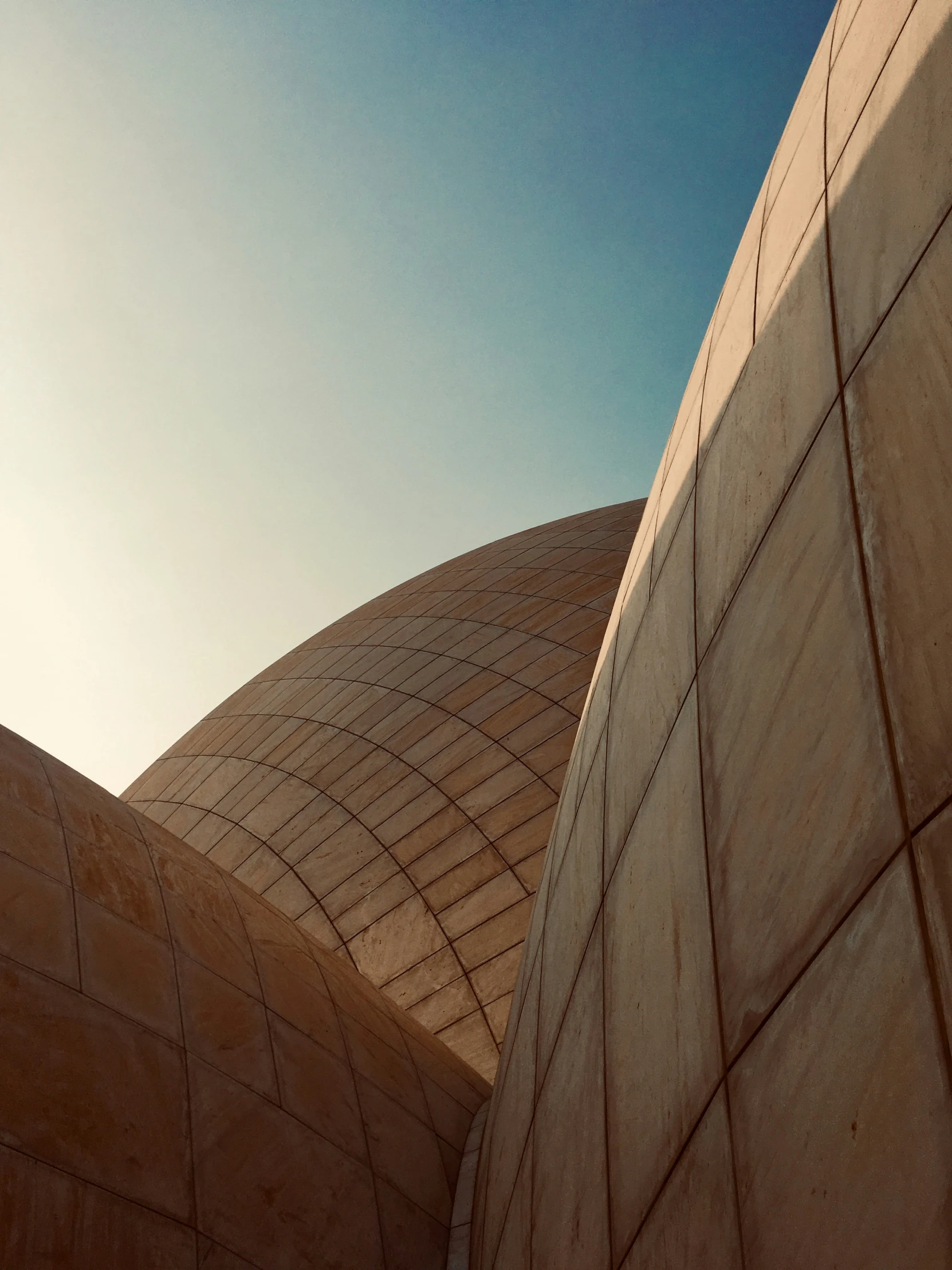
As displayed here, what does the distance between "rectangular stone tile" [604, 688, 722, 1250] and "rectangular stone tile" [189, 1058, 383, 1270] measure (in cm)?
459

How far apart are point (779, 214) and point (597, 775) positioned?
15.8 feet

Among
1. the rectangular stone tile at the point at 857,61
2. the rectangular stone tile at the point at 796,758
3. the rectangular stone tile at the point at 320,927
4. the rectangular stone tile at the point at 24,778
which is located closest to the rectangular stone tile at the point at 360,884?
the rectangular stone tile at the point at 320,927

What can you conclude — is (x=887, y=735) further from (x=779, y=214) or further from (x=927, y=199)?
(x=779, y=214)

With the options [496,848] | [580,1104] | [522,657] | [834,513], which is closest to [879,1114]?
[834,513]

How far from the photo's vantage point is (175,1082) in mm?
8586

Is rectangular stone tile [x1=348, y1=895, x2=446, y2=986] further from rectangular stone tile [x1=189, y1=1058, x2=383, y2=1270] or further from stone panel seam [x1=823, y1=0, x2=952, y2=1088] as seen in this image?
stone panel seam [x1=823, y1=0, x2=952, y2=1088]

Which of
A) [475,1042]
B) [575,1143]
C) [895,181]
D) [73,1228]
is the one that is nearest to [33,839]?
[73,1228]

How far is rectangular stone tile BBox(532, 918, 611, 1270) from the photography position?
541 centimetres

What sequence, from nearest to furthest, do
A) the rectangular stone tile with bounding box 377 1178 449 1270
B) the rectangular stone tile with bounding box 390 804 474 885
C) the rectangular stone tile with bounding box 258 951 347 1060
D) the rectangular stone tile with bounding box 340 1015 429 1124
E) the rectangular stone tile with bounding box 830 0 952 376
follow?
the rectangular stone tile with bounding box 830 0 952 376 < the rectangular stone tile with bounding box 377 1178 449 1270 < the rectangular stone tile with bounding box 258 951 347 1060 < the rectangular stone tile with bounding box 340 1015 429 1124 < the rectangular stone tile with bounding box 390 804 474 885

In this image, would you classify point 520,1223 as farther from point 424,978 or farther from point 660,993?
point 424,978

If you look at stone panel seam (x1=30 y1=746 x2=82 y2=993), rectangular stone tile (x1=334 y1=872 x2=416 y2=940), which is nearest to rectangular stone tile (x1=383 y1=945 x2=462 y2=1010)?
rectangular stone tile (x1=334 y1=872 x2=416 y2=940)

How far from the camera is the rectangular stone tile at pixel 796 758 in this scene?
11.3ft

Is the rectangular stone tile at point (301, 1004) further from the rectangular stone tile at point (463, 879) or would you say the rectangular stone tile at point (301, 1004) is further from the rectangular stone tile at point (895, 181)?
the rectangular stone tile at point (895, 181)

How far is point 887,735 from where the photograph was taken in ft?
10.9
